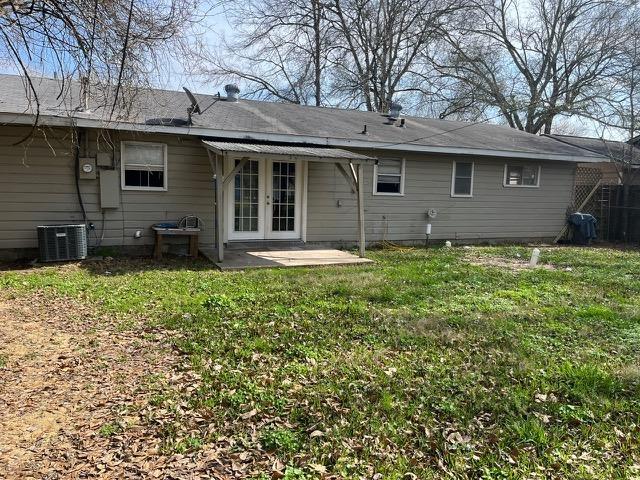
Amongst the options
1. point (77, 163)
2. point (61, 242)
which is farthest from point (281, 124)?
point (61, 242)

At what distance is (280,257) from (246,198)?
1.83 metres

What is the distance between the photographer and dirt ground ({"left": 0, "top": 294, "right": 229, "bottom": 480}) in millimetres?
2463

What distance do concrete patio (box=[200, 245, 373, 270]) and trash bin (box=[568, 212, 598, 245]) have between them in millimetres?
7789

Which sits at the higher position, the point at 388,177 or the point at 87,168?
the point at 388,177

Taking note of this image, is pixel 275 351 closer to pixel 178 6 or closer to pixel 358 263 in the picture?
pixel 178 6

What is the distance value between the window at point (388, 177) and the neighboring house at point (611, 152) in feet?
23.0

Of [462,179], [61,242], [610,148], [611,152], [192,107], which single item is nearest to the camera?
[61,242]

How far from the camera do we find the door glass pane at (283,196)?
10.1 metres

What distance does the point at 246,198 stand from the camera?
387 inches

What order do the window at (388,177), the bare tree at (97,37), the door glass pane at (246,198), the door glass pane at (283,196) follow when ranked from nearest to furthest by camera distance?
the bare tree at (97,37)
the door glass pane at (246,198)
the door glass pane at (283,196)
the window at (388,177)

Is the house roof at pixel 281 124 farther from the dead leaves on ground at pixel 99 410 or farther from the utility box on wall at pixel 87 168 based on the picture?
the dead leaves on ground at pixel 99 410

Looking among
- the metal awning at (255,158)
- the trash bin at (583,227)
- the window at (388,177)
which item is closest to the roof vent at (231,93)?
the metal awning at (255,158)

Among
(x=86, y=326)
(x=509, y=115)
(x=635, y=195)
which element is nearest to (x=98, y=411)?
(x=86, y=326)

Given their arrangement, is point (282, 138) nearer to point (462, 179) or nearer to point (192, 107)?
point (192, 107)
